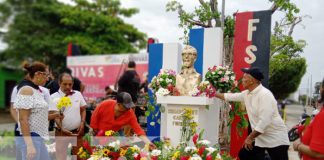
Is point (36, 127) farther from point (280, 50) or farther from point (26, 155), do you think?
point (280, 50)

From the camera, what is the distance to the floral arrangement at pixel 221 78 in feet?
13.8

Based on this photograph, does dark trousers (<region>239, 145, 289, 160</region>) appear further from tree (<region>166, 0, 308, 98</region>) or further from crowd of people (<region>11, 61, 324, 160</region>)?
tree (<region>166, 0, 308, 98</region>)

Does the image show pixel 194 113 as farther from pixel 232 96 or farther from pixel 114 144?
pixel 114 144

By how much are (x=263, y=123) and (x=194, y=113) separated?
3.36ft

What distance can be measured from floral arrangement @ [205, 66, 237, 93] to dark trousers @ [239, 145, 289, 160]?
0.84 metres

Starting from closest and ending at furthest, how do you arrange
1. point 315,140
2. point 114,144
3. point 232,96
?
point 315,140 → point 114,144 → point 232,96

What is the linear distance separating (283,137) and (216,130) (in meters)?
1.14

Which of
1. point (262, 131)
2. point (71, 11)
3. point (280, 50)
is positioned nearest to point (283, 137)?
point (262, 131)

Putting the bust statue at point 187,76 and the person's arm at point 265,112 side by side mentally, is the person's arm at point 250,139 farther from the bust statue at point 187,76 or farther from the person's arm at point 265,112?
the bust statue at point 187,76

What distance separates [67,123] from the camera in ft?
13.6

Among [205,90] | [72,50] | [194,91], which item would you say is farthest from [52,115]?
[72,50]

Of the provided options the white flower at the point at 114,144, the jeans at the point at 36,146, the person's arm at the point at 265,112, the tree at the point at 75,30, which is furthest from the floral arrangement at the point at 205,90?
the tree at the point at 75,30

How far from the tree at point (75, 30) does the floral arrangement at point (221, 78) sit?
42.2ft

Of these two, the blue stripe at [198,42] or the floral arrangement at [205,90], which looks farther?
the blue stripe at [198,42]
